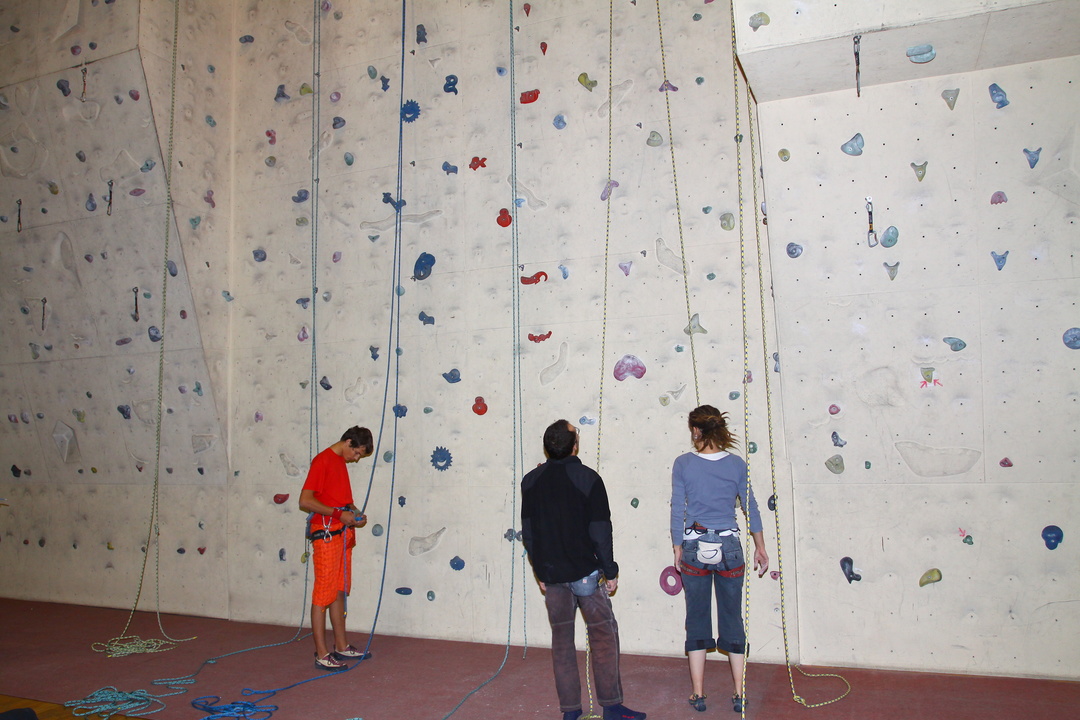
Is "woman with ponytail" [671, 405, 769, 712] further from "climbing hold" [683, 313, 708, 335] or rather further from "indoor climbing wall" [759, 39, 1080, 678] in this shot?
"climbing hold" [683, 313, 708, 335]

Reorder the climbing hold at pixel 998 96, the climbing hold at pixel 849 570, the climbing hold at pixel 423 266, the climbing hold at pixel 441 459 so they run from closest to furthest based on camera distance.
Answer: the climbing hold at pixel 998 96 → the climbing hold at pixel 849 570 → the climbing hold at pixel 441 459 → the climbing hold at pixel 423 266

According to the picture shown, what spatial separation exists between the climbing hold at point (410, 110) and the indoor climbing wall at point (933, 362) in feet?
6.43

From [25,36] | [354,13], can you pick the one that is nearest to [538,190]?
[354,13]

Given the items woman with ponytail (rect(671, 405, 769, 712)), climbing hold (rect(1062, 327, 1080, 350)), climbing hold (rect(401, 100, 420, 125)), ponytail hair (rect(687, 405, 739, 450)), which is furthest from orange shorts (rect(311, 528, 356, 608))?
climbing hold (rect(1062, 327, 1080, 350))

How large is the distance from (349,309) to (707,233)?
1948 millimetres

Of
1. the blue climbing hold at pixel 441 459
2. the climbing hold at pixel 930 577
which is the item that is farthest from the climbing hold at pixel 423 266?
the climbing hold at pixel 930 577

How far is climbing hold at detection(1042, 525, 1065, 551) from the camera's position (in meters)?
3.11

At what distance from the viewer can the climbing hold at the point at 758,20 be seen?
2.68 metres

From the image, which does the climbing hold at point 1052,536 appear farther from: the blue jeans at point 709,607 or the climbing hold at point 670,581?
the climbing hold at point 670,581

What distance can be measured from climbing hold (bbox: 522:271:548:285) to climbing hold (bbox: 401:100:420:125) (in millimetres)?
1094

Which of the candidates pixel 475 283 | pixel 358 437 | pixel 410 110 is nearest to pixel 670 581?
pixel 358 437

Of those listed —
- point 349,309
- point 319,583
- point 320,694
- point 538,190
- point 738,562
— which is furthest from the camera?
point 349,309

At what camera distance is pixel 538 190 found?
3984 millimetres

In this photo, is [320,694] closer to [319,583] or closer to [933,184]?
[319,583]
